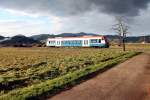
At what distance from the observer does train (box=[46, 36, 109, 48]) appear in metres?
91.9

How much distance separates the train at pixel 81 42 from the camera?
91.9m

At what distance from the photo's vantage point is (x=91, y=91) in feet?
49.0

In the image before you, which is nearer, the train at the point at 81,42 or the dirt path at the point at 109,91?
the dirt path at the point at 109,91

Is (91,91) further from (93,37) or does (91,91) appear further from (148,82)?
(93,37)

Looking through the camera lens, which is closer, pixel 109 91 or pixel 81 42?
pixel 109 91

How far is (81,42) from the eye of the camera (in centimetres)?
9831

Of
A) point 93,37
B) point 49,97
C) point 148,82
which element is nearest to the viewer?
point 49,97

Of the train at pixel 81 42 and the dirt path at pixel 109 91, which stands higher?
the train at pixel 81 42

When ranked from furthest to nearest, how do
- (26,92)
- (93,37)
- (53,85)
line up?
(93,37), (53,85), (26,92)

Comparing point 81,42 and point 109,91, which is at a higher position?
point 81,42

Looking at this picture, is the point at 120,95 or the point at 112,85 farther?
the point at 112,85

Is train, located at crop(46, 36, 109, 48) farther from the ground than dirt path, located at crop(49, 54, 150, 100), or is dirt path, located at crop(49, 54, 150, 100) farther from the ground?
train, located at crop(46, 36, 109, 48)

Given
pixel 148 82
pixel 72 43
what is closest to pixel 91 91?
pixel 148 82

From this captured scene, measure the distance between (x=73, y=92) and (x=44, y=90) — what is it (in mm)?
1368
